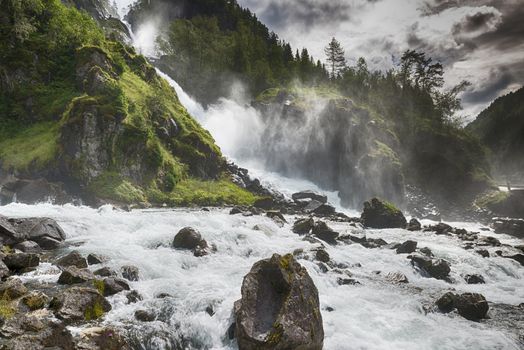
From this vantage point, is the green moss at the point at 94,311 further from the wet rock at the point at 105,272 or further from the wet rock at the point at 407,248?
the wet rock at the point at 407,248

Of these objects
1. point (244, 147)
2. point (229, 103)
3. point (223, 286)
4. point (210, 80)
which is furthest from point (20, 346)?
point (210, 80)

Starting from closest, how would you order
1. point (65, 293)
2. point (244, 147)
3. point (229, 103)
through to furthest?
point (65, 293) → point (244, 147) → point (229, 103)

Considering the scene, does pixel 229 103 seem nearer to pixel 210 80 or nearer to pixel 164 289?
pixel 210 80

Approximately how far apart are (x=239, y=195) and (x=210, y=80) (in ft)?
221

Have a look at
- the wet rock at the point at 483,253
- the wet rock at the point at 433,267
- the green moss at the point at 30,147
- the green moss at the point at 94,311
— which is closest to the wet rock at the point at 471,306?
the wet rock at the point at 433,267

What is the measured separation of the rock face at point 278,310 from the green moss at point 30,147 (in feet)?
153

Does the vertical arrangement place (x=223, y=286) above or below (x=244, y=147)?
below

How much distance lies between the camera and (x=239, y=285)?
17469mm

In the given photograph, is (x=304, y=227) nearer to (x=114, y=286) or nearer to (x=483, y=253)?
(x=483, y=253)

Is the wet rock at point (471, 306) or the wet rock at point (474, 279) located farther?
the wet rock at point (474, 279)

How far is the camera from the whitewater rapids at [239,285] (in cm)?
1328

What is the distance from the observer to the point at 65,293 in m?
12.8

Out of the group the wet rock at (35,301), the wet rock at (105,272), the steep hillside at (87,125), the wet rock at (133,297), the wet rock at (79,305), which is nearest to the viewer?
the wet rock at (79,305)

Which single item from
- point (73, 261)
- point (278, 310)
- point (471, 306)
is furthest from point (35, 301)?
point (471, 306)
